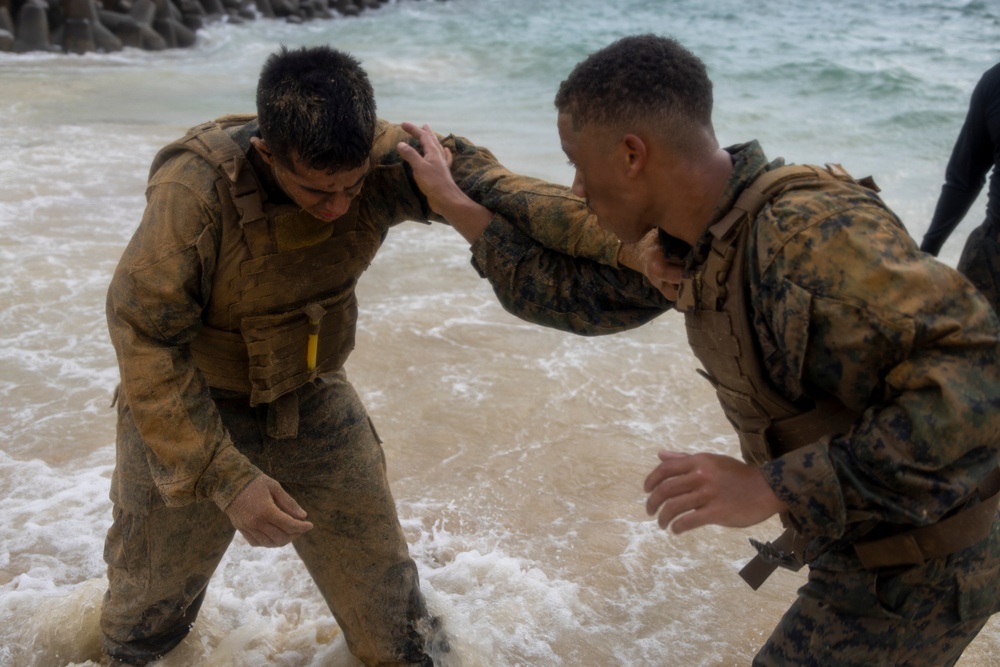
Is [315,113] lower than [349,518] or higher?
higher

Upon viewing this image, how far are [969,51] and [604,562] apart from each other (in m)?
18.5

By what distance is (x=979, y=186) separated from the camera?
4.80 metres

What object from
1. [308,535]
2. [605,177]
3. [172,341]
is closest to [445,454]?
[308,535]

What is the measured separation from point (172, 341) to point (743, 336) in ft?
4.84

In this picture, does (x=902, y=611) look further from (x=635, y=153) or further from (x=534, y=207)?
(x=534, y=207)

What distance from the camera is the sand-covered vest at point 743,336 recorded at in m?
2.24

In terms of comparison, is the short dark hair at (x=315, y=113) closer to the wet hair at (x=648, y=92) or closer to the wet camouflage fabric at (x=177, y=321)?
the wet camouflage fabric at (x=177, y=321)

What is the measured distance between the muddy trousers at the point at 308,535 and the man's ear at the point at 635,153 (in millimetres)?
1380

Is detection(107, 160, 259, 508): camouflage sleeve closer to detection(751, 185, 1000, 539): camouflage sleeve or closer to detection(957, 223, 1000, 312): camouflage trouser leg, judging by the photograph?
detection(751, 185, 1000, 539): camouflage sleeve

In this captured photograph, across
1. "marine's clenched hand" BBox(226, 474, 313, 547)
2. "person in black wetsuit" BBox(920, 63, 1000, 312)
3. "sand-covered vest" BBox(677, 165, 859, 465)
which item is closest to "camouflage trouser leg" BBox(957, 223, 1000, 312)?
"person in black wetsuit" BBox(920, 63, 1000, 312)

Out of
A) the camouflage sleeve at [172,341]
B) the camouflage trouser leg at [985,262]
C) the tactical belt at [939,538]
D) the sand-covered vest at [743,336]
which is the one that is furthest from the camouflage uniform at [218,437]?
the camouflage trouser leg at [985,262]

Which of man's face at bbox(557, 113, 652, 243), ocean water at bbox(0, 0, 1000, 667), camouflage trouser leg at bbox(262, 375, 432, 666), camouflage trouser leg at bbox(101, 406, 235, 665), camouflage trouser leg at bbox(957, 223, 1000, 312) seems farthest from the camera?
camouflage trouser leg at bbox(957, 223, 1000, 312)

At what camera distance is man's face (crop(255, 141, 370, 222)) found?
9.07 feet

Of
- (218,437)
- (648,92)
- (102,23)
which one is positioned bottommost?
(102,23)
